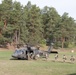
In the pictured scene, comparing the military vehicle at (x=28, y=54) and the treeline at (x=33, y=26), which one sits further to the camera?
the treeline at (x=33, y=26)

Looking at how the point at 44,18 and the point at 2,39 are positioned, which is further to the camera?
the point at 44,18

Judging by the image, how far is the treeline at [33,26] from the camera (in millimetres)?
83938

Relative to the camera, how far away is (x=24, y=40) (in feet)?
290

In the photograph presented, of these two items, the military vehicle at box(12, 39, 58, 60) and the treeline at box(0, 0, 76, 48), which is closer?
the military vehicle at box(12, 39, 58, 60)

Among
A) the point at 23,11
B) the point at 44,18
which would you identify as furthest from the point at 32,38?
the point at 44,18

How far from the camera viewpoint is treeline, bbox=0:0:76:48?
8394cm

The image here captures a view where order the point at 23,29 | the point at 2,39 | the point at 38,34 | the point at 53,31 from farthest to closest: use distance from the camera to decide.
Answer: the point at 53,31
the point at 38,34
the point at 23,29
the point at 2,39

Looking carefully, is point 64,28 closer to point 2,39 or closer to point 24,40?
point 24,40

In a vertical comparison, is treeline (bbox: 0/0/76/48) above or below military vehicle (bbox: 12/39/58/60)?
above

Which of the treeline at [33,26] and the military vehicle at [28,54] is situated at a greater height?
the treeline at [33,26]

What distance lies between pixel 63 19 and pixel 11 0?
22.5 metres

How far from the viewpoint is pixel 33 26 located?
93500 mm

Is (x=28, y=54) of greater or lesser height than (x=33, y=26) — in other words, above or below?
below

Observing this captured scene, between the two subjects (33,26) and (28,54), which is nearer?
(28,54)
